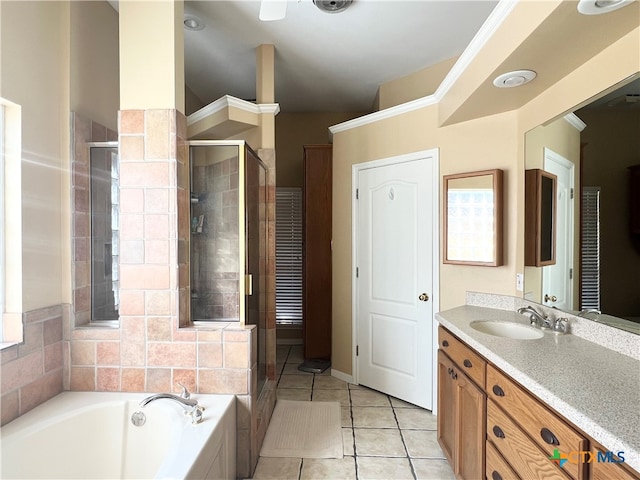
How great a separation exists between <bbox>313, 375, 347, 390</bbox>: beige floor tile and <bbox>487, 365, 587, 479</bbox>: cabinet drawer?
6.12 feet

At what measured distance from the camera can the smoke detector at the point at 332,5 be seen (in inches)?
87.7

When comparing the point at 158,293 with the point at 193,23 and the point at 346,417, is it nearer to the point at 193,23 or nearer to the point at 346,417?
the point at 346,417

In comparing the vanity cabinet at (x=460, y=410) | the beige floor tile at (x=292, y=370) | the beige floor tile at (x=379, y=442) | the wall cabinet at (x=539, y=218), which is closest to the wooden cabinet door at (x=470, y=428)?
the vanity cabinet at (x=460, y=410)

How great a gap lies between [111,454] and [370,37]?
328 centimetres

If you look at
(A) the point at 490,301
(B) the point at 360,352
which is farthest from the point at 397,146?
(B) the point at 360,352

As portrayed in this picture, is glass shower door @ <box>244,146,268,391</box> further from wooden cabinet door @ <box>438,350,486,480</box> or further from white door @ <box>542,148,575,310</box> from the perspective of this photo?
white door @ <box>542,148,575,310</box>

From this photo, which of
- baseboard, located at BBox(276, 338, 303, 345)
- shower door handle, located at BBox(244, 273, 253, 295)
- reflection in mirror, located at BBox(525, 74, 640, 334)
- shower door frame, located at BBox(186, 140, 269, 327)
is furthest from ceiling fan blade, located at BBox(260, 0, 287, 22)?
baseboard, located at BBox(276, 338, 303, 345)

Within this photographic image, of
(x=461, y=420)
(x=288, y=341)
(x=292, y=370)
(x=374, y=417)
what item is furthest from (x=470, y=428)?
(x=288, y=341)

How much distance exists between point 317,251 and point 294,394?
144cm

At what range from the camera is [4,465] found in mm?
1435

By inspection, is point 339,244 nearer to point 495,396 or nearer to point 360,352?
point 360,352

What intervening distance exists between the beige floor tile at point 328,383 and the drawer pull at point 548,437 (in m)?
2.16

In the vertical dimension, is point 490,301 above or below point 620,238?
below

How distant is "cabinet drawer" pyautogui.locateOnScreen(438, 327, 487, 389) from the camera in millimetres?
1586
